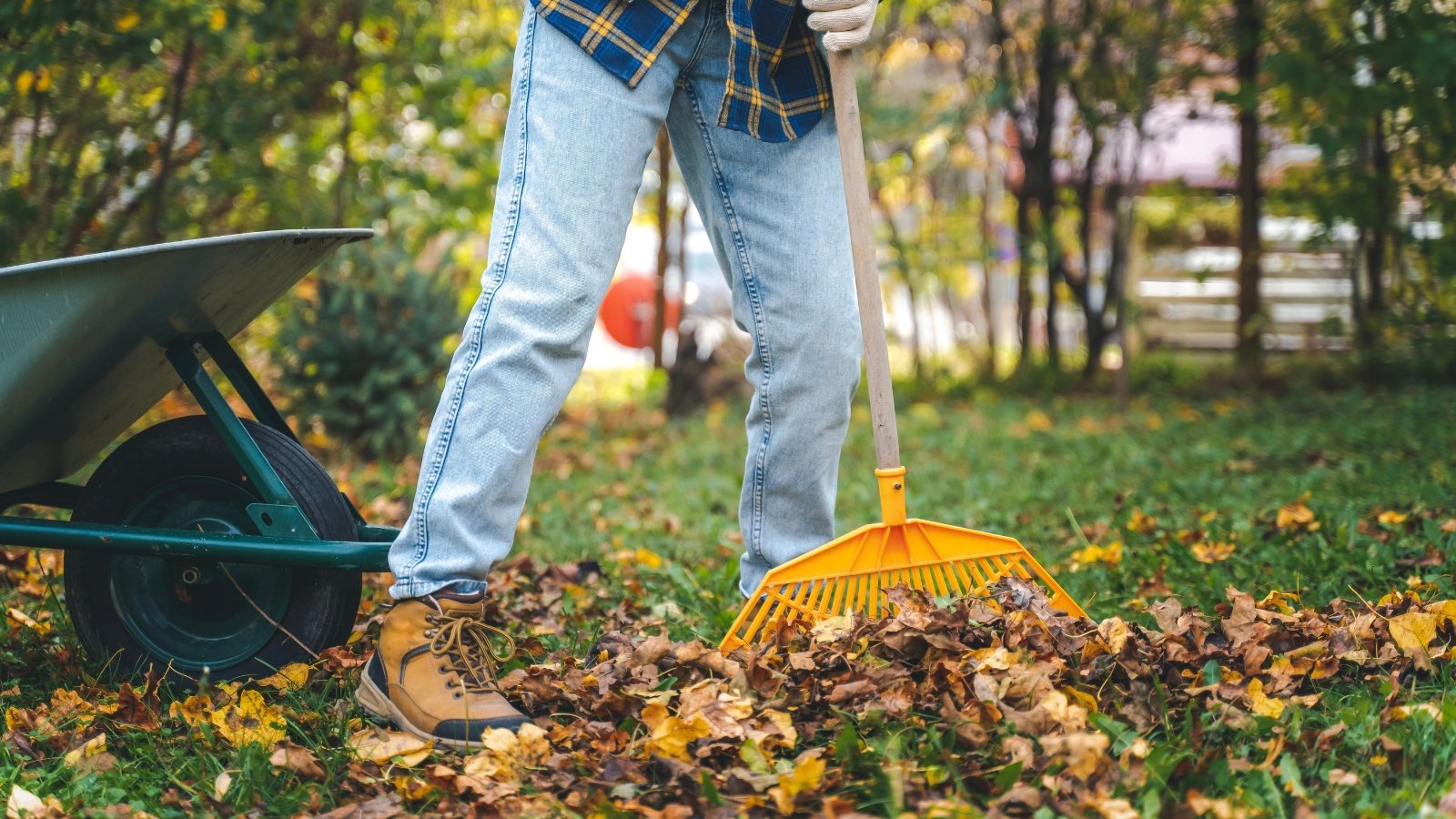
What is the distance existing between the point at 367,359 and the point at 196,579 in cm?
323

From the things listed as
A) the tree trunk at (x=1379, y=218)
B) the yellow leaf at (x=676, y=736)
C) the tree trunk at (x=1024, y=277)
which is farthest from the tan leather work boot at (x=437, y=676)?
the tree trunk at (x=1024, y=277)

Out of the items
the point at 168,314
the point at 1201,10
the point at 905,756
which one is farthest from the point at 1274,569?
the point at 1201,10

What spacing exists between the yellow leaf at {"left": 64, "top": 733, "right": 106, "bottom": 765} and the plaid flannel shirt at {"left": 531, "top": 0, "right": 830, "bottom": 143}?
1247 millimetres

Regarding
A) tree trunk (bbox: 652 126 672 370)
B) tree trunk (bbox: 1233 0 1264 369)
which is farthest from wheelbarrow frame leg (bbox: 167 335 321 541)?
tree trunk (bbox: 1233 0 1264 369)

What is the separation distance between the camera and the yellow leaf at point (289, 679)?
6.46 ft

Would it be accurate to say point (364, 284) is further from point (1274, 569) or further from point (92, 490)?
point (1274, 569)

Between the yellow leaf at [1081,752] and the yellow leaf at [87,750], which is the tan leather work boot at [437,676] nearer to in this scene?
the yellow leaf at [87,750]

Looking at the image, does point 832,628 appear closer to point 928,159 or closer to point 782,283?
point 782,283

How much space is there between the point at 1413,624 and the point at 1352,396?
162 inches

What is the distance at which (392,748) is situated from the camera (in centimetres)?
171

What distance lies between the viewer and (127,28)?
348 centimetres

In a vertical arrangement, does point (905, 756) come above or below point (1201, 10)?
below

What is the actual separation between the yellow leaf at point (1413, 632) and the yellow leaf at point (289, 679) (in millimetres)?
1705

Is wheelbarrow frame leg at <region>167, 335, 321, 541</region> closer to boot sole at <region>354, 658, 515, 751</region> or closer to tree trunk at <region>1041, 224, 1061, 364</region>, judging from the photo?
boot sole at <region>354, 658, 515, 751</region>
